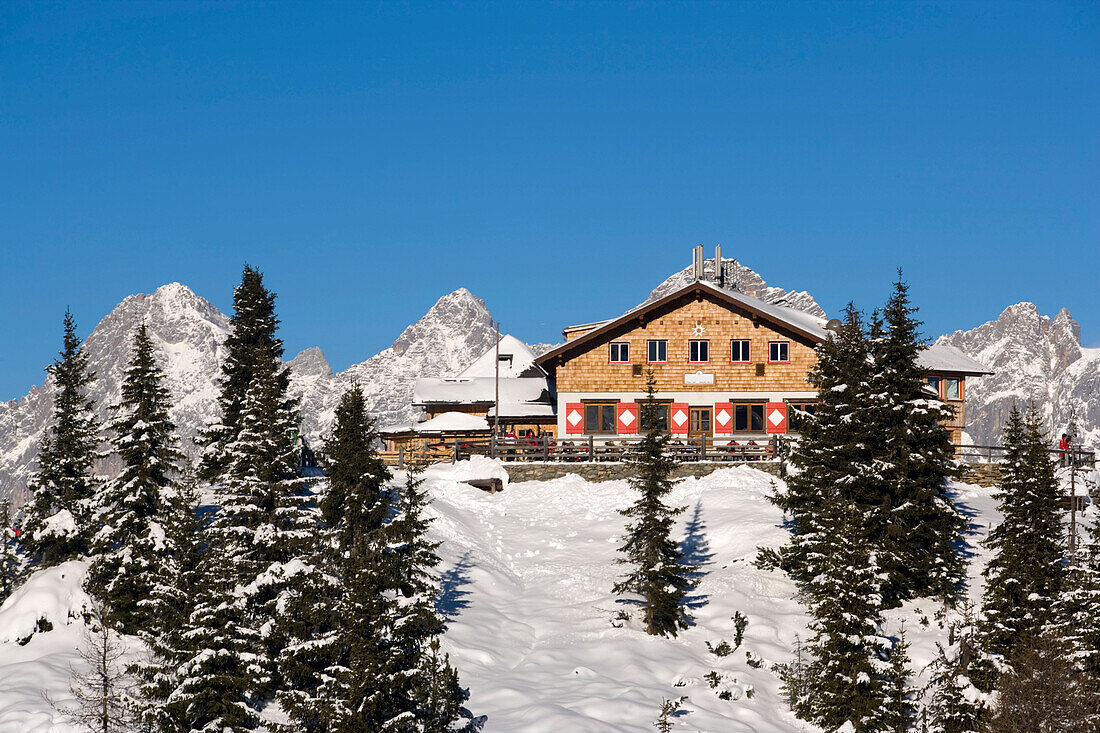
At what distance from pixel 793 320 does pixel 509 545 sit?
21136mm

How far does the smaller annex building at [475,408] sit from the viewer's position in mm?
57844

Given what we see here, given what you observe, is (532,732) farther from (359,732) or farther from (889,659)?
(889,659)

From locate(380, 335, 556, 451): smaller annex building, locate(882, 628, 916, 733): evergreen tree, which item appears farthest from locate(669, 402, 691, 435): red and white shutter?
locate(882, 628, 916, 733): evergreen tree

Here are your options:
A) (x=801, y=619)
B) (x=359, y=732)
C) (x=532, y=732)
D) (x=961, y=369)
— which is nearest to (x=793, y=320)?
(x=961, y=369)

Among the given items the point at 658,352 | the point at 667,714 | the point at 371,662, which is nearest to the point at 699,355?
the point at 658,352

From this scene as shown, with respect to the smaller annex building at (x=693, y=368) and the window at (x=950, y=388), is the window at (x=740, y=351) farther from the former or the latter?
the window at (x=950, y=388)

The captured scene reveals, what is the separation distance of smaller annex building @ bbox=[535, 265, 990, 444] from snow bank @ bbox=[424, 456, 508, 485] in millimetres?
5897

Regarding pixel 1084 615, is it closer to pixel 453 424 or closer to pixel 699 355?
pixel 699 355

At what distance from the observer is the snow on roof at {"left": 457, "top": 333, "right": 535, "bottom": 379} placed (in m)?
82.4

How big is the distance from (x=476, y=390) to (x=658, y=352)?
18281mm

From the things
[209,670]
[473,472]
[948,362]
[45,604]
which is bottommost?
[209,670]

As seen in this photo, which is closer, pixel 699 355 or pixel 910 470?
pixel 910 470

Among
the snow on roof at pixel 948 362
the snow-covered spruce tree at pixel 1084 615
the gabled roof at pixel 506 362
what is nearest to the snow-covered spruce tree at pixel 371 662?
the snow-covered spruce tree at pixel 1084 615

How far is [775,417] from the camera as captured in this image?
49344 millimetres
